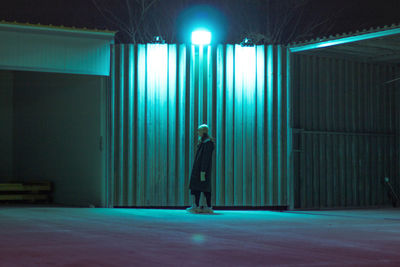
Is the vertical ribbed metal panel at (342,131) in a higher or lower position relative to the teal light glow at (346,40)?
lower

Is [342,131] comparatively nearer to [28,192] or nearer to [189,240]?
[28,192]

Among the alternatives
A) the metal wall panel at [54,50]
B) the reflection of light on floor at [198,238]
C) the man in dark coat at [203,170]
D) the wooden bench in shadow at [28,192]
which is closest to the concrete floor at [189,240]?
the reflection of light on floor at [198,238]

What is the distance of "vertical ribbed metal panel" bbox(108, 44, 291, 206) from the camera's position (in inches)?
543

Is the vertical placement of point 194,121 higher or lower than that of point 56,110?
lower

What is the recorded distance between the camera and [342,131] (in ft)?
53.7

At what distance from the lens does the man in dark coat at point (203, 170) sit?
40.9ft

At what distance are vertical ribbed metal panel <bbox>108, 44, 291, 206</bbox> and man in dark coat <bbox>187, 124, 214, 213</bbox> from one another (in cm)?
120

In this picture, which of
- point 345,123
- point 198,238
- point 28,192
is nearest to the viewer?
point 198,238

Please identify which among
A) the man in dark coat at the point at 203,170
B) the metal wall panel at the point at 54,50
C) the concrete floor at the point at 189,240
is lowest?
the concrete floor at the point at 189,240

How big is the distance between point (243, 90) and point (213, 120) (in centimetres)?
97

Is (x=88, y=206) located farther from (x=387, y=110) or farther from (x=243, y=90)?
(x=387, y=110)

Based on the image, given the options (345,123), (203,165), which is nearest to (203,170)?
(203,165)

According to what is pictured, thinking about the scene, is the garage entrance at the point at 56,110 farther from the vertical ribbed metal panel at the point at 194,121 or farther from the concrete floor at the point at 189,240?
the concrete floor at the point at 189,240

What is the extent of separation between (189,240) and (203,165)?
4.60m
